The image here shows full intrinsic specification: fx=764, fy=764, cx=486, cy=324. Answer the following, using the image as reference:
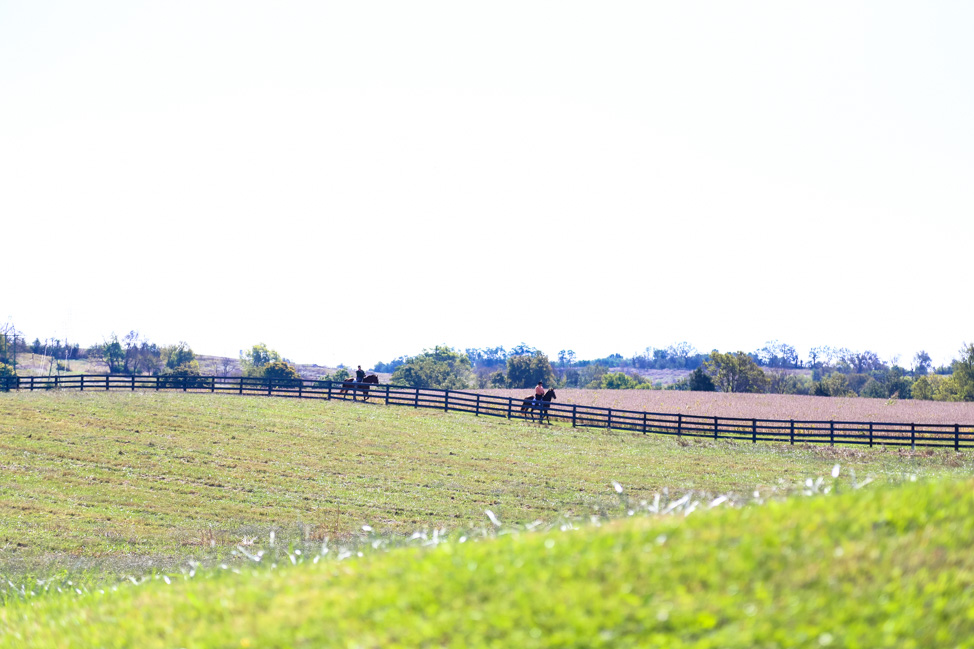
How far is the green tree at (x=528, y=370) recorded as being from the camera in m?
117

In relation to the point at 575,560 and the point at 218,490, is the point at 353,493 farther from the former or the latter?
the point at 575,560

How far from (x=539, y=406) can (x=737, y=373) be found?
2935 inches

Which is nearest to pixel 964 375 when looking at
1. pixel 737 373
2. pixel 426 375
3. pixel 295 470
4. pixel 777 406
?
pixel 737 373

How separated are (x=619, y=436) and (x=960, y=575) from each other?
28.1 metres

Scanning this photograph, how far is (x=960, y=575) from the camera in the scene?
181 inches

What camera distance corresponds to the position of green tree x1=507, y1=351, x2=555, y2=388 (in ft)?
384

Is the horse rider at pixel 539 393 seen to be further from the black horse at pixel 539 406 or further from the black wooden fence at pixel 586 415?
the black wooden fence at pixel 586 415

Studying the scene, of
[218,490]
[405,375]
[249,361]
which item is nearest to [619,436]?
[218,490]

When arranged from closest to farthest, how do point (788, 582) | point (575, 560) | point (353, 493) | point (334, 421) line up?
point (788, 582) < point (575, 560) < point (353, 493) < point (334, 421)

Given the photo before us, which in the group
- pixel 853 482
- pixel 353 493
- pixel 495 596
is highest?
pixel 853 482

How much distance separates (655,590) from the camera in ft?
15.3

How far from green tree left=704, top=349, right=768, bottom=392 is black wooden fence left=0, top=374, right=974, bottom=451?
64.6m

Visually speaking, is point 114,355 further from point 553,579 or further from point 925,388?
point 553,579

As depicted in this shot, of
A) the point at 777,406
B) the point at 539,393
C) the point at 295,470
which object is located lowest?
the point at 295,470
